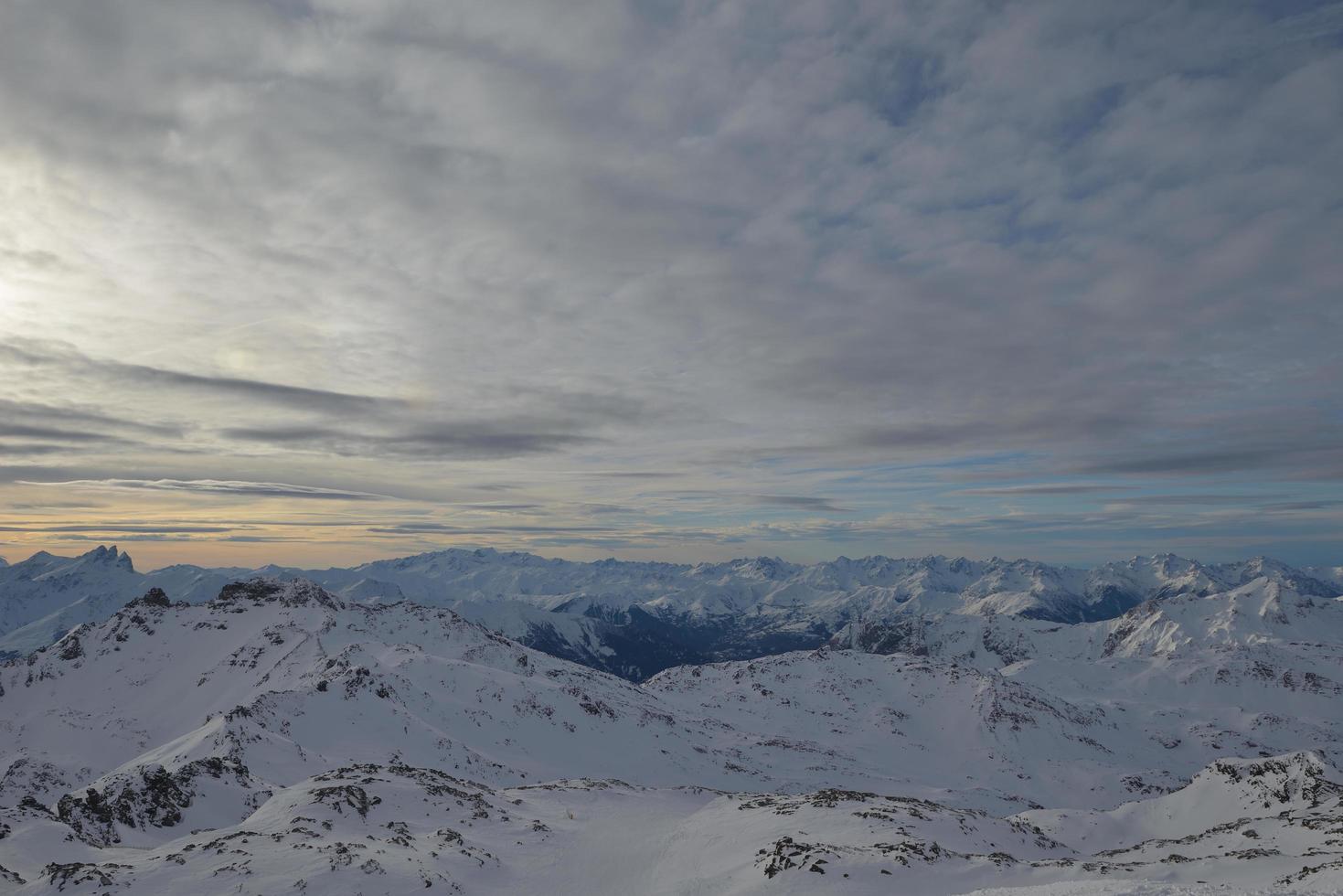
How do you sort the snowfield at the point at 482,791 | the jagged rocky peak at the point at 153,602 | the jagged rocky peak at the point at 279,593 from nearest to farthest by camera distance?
the snowfield at the point at 482,791, the jagged rocky peak at the point at 153,602, the jagged rocky peak at the point at 279,593

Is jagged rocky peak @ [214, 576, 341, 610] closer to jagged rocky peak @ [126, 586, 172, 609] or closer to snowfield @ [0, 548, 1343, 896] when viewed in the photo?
snowfield @ [0, 548, 1343, 896]

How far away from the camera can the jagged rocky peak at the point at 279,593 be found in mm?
165375

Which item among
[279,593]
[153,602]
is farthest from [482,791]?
[153,602]

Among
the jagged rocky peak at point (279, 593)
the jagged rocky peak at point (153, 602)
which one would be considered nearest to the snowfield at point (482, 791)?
the jagged rocky peak at point (279, 593)

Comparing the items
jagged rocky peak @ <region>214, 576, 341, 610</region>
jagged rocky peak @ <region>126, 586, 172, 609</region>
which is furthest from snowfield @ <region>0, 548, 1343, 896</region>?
jagged rocky peak @ <region>126, 586, 172, 609</region>

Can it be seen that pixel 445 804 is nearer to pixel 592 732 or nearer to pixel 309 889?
pixel 309 889

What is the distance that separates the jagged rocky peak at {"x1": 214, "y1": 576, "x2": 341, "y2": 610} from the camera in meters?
165

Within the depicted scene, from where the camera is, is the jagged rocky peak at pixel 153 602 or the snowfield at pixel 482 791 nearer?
the snowfield at pixel 482 791

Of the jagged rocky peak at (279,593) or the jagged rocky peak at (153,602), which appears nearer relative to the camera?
the jagged rocky peak at (153,602)

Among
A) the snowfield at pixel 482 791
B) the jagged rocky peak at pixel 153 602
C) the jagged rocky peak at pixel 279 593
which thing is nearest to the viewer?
the snowfield at pixel 482 791

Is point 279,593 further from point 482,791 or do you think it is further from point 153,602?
point 482,791

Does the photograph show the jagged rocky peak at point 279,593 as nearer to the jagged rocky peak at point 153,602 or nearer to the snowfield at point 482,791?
the snowfield at point 482,791

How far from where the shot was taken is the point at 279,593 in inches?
6678

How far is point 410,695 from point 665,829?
79.2m
